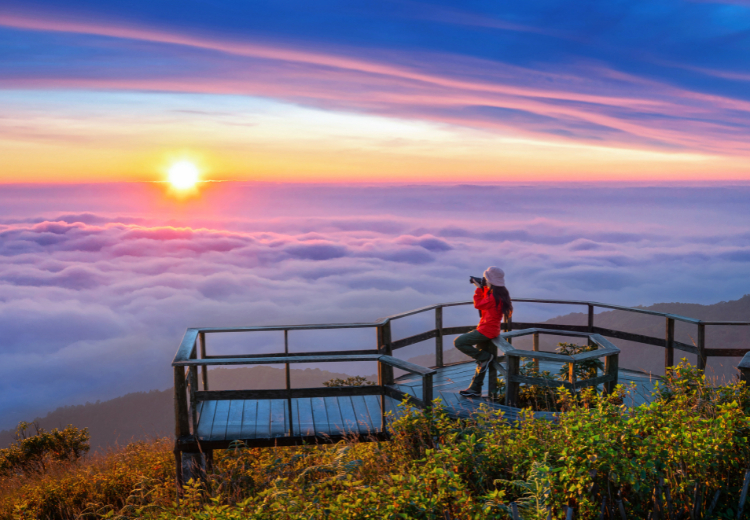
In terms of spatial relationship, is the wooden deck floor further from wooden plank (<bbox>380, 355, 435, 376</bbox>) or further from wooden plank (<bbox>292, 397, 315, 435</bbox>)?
wooden plank (<bbox>380, 355, 435, 376</bbox>)

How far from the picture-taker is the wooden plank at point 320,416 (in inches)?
291

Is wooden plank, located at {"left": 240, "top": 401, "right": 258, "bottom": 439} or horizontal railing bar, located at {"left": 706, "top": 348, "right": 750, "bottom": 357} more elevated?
horizontal railing bar, located at {"left": 706, "top": 348, "right": 750, "bottom": 357}

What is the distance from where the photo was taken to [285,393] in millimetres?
7301

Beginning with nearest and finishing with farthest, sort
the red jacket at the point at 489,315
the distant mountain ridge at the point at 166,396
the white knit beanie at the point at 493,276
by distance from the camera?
the white knit beanie at the point at 493,276 → the red jacket at the point at 489,315 → the distant mountain ridge at the point at 166,396

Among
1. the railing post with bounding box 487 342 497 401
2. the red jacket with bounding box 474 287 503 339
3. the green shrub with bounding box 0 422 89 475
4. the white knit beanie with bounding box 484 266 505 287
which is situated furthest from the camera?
the green shrub with bounding box 0 422 89 475

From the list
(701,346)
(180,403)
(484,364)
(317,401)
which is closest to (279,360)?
(180,403)

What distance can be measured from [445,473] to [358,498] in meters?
0.64

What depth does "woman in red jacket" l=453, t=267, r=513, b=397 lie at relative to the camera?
25.6ft

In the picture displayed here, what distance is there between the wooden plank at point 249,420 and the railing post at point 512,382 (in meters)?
3.51

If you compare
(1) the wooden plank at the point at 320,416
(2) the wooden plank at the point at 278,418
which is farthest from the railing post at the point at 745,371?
(2) the wooden plank at the point at 278,418

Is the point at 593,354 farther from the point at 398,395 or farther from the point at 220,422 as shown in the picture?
the point at 220,422

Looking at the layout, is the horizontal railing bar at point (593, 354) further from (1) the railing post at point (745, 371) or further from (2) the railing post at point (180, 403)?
(2) the railing post at point (180, 403)


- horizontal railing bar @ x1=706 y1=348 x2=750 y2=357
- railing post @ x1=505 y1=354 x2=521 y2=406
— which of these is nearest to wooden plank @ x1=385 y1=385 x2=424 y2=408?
railing post @ x1=505 y1=354 x2=521 y2=406

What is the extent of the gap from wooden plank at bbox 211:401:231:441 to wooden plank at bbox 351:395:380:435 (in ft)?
5.98
